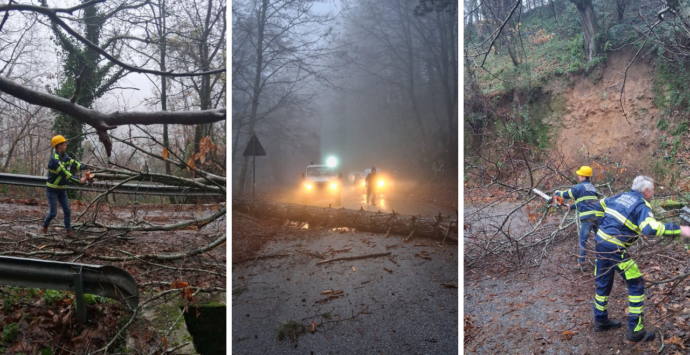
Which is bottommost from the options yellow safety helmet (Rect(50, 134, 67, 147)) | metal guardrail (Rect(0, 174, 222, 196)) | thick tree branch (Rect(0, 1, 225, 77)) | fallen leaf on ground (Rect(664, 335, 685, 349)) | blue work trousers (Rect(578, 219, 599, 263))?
fallen leaf on ground (Rect(664, 335, 685, 349))

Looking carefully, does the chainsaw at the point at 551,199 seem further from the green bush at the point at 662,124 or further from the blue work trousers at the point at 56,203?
the blue work trousers at the point at 56,203

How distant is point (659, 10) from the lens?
7.98 feet

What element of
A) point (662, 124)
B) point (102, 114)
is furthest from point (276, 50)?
point (662, 124)

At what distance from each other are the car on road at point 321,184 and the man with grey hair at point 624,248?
176cm

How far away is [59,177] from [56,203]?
254 mm

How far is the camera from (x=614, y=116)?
2441mm

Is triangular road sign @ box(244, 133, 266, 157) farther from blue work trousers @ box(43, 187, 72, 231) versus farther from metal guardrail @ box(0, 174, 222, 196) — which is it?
blue work trousers @ box(43, 187, 72, 231)

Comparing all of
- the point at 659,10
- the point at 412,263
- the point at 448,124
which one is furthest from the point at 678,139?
the point at 412,263

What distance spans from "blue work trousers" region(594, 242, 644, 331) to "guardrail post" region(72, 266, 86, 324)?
3.57 metres

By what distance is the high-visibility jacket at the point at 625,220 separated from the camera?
2076 millimetres

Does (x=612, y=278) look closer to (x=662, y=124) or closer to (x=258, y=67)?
(x=662, y=124)

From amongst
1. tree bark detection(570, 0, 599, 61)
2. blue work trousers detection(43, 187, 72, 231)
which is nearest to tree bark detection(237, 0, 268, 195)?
blue work trousers detection(43, 187, 72, 231)

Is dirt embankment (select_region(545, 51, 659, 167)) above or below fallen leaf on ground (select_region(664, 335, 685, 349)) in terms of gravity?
above

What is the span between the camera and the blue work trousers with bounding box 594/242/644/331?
2.15 m
